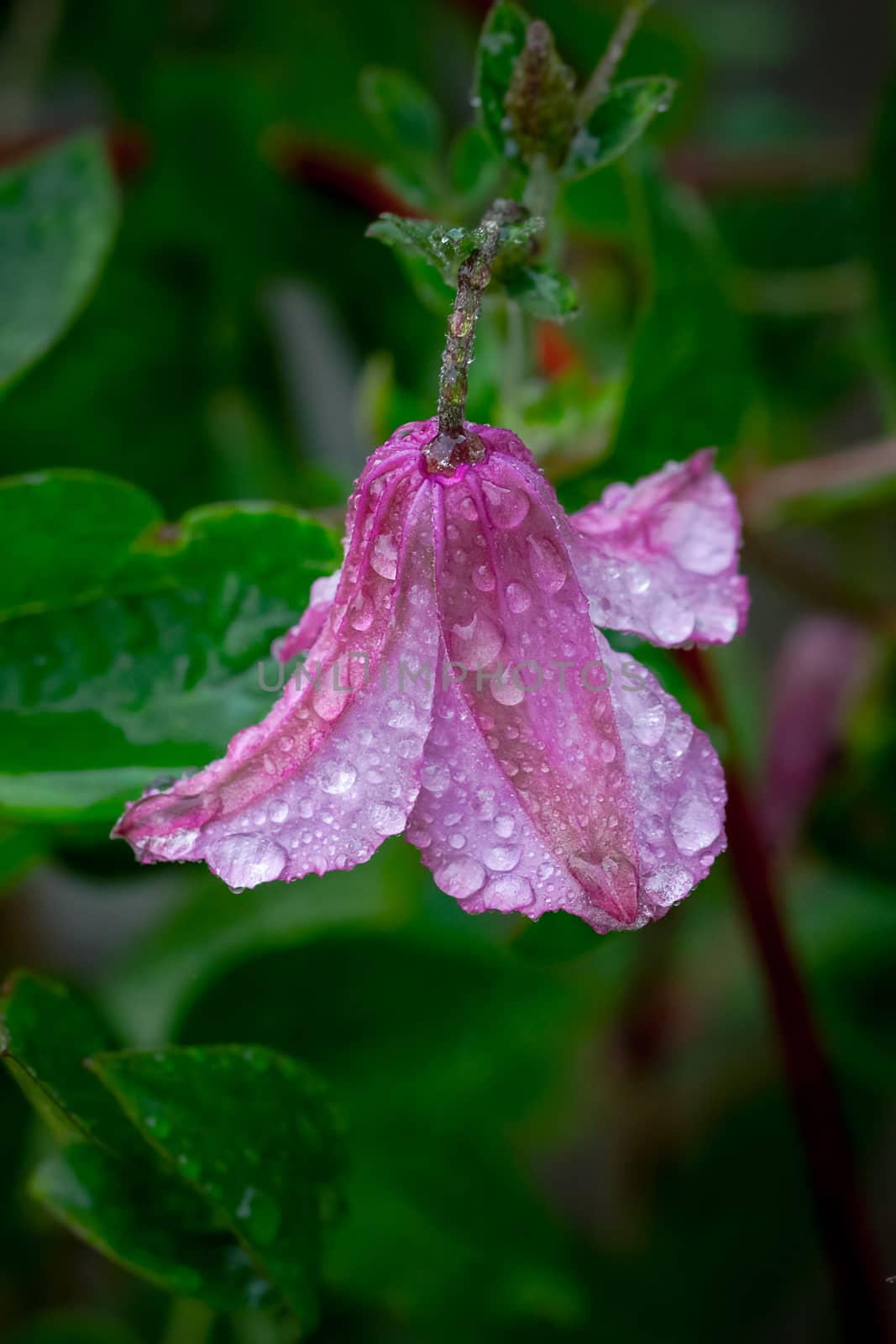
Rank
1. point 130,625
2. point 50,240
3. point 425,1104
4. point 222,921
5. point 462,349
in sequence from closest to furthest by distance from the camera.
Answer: point 462,349
point 130,625
point 50,240
point 425,1104
point 222,921

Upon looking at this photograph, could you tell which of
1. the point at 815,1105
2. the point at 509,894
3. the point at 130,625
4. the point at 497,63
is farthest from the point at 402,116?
the point at 815,1105

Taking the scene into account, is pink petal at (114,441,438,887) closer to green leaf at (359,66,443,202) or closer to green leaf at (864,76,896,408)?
green leaf at (359,66,443,202)

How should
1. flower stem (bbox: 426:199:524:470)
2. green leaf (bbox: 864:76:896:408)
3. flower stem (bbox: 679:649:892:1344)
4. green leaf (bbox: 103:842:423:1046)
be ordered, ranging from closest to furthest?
flower stem (bbox: 426:199:524:470)
flower stem (bbox: 679:649:892:1344)
green leaf (bbox: 864:76:896:408)
green leaf (bbox: 103:842:423:1046)

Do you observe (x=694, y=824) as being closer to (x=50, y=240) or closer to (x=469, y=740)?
(x=469, y=740)

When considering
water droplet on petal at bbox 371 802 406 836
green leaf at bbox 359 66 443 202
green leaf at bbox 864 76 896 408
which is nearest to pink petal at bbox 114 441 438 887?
water droplet on petal at bbox 371 802 406 836

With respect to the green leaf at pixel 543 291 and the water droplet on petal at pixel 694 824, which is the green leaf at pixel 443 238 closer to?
the green leaf at pixel 543 291

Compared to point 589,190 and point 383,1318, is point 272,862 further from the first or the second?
point 383,1318
